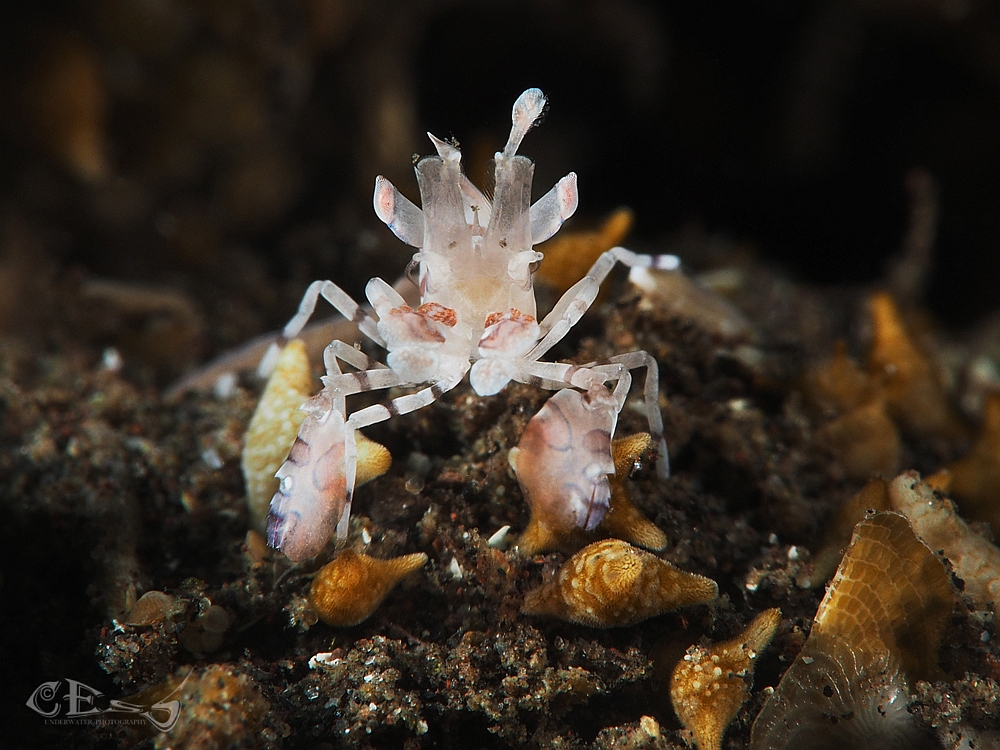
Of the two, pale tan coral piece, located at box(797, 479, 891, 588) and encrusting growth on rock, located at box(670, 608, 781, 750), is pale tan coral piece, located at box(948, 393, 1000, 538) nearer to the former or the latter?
pale tan coral piece, located at box(797, 479, 891, 588)

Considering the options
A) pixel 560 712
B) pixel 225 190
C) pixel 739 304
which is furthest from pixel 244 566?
pixel 225 190

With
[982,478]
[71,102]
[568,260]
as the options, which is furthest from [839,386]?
[71,102]

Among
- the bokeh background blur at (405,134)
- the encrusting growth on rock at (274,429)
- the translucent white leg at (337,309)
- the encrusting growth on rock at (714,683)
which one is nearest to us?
the encrusting growth on rock at (714,683)

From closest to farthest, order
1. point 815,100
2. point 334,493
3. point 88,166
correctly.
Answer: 1. point 334,493
2. point 88,166
3. point 815,100

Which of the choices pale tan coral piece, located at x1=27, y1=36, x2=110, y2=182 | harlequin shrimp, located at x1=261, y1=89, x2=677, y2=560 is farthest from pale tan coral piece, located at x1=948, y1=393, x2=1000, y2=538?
pale tan coral piece, located at x1=27, y1=36, x2=110, y2=182

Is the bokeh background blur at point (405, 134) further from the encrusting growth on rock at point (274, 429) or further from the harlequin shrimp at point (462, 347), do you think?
the harlequin shrimp at point (462, 347)

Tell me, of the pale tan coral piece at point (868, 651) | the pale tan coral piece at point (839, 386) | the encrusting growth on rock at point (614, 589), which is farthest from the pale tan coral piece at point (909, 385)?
the encrusting growth on rock at point (614, 589)

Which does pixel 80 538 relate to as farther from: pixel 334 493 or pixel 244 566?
pixel 334 493
